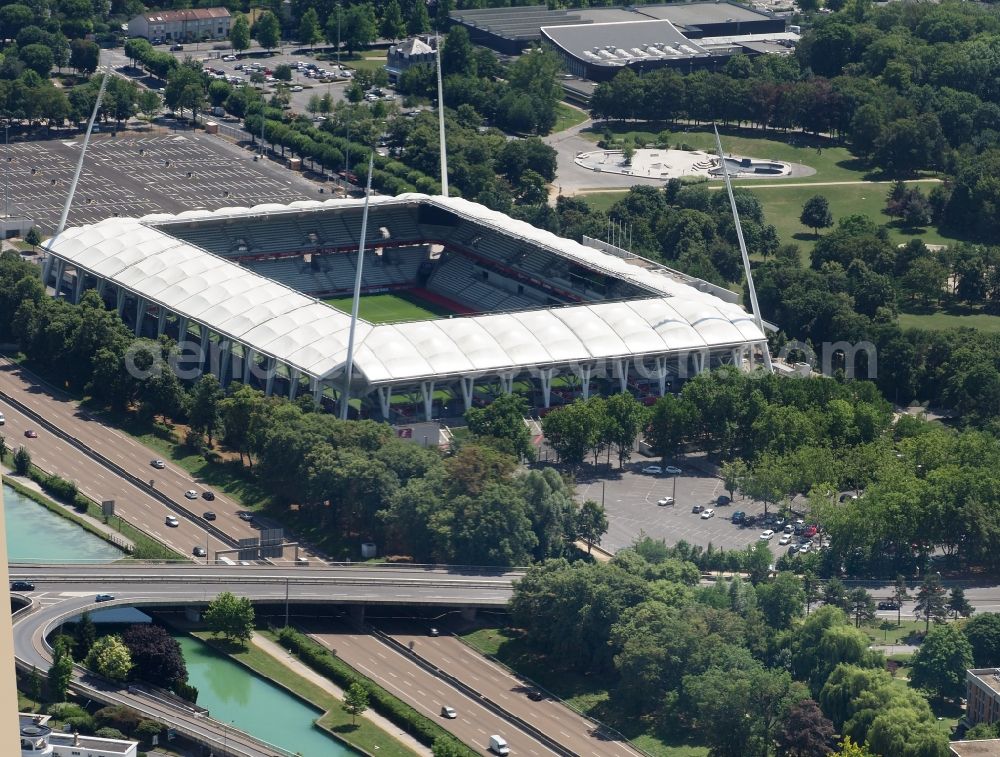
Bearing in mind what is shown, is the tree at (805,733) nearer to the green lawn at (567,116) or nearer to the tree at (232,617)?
the tree at (232,617)

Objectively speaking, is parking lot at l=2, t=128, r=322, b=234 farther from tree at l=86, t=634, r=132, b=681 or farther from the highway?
tree at l=86, t=634, r=132, b=681

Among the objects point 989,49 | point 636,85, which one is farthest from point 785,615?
point 989,49

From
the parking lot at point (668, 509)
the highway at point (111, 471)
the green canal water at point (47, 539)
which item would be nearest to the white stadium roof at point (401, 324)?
the highway at point (111, 471)

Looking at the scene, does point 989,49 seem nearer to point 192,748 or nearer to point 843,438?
point 843,438

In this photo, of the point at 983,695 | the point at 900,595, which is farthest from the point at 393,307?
the point at 983,695

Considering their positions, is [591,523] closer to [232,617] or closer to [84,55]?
[232,617]

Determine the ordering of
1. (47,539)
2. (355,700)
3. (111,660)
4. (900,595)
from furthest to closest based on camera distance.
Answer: (47,539) → (900,595) → (111,660) → (355,700)
